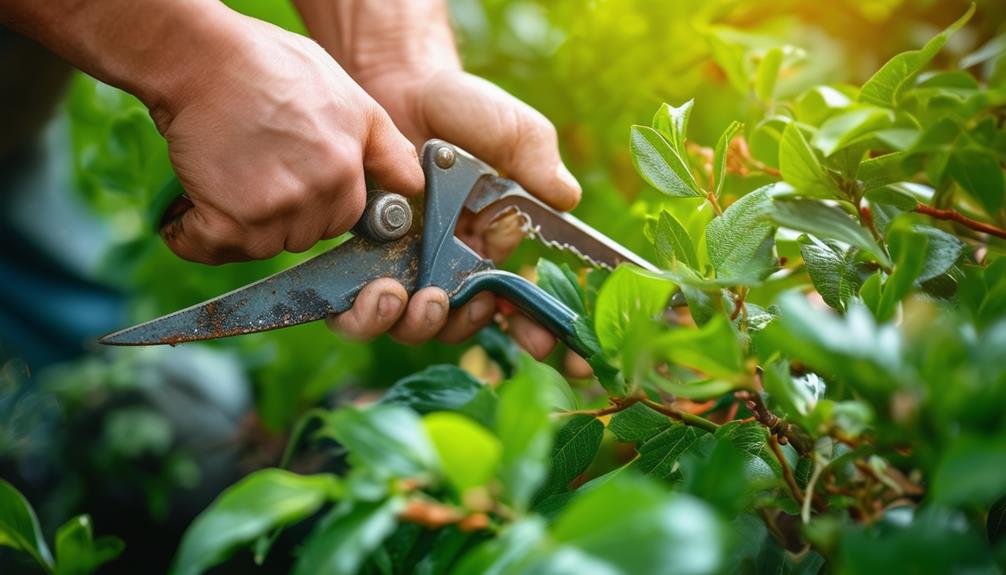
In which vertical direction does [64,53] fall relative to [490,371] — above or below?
above

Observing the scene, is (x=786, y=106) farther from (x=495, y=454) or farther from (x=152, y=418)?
(x=152, y=418)

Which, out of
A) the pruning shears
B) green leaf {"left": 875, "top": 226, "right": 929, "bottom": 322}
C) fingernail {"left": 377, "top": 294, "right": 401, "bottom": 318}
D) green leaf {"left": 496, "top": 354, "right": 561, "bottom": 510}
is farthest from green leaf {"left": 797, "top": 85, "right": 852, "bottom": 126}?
green leaf {"left": 496, "top": 354, "right": 561, "bottom": 510}

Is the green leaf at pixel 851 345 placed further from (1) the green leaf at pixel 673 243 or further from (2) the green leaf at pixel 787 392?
(1) the green leaf at pixel 673 243

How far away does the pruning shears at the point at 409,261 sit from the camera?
2.64 feet

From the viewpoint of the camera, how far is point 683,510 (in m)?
0.32

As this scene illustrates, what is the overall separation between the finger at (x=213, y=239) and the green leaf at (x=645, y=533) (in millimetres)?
565

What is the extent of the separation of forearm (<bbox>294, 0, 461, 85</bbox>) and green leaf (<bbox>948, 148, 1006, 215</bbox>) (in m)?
0.78

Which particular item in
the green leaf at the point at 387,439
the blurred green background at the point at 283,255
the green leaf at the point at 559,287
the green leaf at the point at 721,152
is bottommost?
the blurred green background at the point at 283,255

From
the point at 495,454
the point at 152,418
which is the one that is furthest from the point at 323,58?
the point at 152,418

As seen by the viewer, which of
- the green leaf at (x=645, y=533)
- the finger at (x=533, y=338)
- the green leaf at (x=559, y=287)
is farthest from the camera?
the finger at (x=533, y=338)

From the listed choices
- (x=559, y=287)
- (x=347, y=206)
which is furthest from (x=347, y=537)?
(x=347, y=206)

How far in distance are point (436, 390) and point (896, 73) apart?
391 millimetres

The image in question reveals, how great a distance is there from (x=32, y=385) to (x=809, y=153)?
1.77 m

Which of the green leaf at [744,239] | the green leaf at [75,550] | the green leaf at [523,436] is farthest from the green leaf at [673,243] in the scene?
the green leaf at [75,550]
